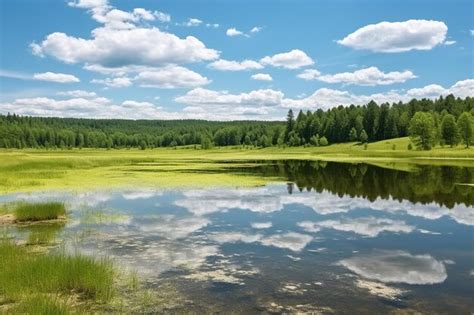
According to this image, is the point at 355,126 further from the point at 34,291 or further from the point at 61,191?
the point at 34,291

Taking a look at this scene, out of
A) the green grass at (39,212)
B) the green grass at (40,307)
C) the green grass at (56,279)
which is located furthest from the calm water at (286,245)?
the green grass at (40,307)

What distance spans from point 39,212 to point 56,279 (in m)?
13.3

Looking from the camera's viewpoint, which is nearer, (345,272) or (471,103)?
(345,272)

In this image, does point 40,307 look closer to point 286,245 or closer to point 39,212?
point 286,245

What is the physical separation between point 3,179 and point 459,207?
41.1 m

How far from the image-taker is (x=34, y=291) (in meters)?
12.6

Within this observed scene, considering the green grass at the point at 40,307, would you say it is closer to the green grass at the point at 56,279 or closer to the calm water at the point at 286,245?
the green grass at the point at 56,279

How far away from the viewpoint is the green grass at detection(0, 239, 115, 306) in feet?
41.8

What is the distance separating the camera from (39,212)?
25.3 meters

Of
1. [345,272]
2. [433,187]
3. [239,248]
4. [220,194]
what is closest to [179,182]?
[220,194]

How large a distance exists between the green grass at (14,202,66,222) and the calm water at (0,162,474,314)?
1.32 metres

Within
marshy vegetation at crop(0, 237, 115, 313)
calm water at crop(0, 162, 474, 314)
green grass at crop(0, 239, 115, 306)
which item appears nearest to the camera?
marshy vegetation at crop(0, 237, 115, 313)

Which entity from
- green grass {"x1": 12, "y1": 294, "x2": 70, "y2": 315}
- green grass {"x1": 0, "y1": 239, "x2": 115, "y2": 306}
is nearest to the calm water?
green grass {"x1": 0, "y1": 239, "x2": 115, "y2": 306}

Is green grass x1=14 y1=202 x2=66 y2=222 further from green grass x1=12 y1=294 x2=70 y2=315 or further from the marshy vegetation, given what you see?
green grass x1=12 y1=294 x2=70 y2=315
